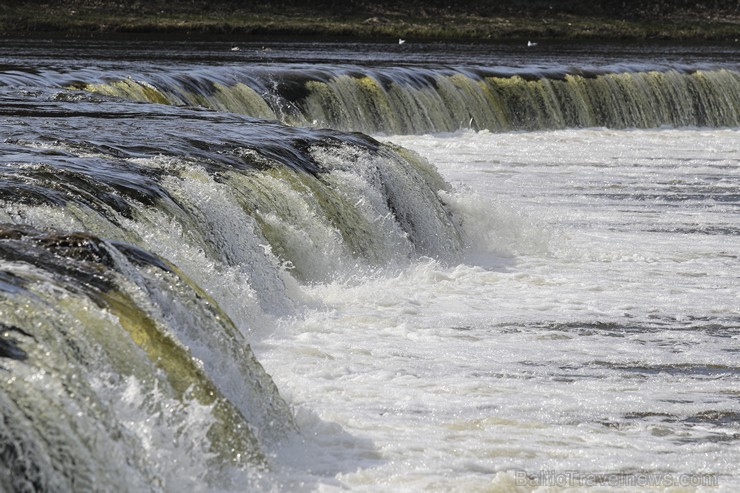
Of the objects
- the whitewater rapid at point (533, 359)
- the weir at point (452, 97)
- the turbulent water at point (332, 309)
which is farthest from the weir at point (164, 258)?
the weir at point (452, 97)

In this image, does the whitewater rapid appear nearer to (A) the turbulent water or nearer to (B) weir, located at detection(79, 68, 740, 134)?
(A) the turbulent water

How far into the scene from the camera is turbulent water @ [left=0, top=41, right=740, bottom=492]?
22.2 ft

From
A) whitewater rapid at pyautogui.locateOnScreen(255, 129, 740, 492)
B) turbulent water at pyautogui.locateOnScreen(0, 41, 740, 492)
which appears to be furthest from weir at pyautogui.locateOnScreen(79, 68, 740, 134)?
whitewater rapid at pyautogui.locateOnScreen(255, 129, 740, 492)

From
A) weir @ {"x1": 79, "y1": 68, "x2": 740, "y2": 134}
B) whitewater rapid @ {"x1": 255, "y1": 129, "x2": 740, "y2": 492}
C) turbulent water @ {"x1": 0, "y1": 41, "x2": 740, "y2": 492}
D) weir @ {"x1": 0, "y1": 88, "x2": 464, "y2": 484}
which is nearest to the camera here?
weir @ {"x1": 0, "y1": 88, "x2": 464, "y2": 484}

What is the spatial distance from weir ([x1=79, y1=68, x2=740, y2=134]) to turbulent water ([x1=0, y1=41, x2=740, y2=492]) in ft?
0.77

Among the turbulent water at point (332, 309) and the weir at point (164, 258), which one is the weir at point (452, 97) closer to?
the turbulent water at point (332, 309)

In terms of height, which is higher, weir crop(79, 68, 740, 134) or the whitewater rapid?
weir crop(79, 68, 740, 134)

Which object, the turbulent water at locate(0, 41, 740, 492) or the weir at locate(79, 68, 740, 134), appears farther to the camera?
the weir at locate(79, 68, 740, 134)

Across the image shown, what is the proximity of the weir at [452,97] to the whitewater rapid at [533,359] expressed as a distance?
628 cm

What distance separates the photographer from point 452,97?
25125 mm

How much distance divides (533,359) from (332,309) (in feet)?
6.84

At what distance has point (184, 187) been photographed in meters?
11.5

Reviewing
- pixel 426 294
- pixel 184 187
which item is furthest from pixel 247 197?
pixel 426 294

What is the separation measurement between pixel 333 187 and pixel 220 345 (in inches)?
225
